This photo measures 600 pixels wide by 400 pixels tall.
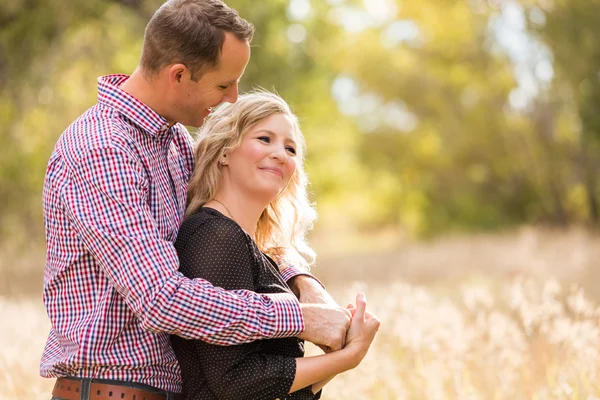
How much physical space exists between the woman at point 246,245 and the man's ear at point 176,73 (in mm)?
400

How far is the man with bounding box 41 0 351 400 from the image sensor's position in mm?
2277

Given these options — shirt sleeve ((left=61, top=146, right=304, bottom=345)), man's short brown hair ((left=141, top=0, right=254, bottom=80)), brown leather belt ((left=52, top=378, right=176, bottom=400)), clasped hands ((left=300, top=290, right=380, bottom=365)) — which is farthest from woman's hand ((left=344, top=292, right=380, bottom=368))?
man's short brown hair ((left=141, top=0, right=254, bottom=80))

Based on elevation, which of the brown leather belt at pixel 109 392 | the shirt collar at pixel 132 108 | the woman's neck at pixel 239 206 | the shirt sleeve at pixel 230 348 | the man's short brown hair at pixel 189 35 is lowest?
the brown leather belt at pixel 109 392

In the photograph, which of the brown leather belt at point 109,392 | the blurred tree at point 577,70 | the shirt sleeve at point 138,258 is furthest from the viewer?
the blurred tree at point 577,70

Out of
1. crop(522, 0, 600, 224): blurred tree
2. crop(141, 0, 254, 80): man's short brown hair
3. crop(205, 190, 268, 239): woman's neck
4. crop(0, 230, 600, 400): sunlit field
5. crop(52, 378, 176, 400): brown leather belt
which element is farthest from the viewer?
crop(522, 0, 600, 224): blurred tree

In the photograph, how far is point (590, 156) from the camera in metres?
20.2

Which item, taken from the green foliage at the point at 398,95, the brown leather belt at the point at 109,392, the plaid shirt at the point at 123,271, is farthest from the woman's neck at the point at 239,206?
the green foliage at the point at 398,95

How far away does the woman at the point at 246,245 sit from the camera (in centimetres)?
247

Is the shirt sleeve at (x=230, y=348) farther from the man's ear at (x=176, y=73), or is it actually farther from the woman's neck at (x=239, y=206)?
the man's ear at (x=176, y=73)

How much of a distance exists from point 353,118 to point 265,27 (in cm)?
1504

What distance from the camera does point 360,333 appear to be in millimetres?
2643

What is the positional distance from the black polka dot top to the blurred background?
5.28ft

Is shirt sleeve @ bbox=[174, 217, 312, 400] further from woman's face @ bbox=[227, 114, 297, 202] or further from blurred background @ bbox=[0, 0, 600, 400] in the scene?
blurred background @ bbox=[0, 0, 600, 400]

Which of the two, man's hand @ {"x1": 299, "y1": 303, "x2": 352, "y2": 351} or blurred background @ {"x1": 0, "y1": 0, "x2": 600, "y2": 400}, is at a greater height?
blurred background @ {"x1": 0, "y1": 0, "x2": 600, "y2": 400}
